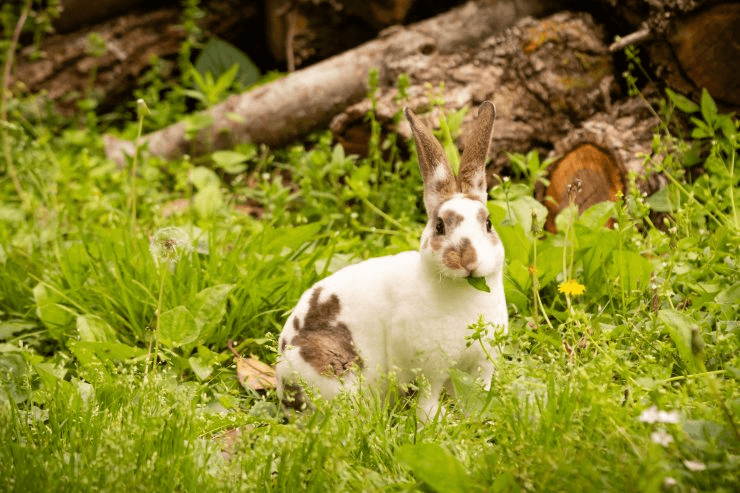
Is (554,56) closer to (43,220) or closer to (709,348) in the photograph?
(709,348)

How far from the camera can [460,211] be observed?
2.53 m

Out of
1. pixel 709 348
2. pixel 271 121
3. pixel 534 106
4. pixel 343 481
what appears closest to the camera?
pixel 343 481

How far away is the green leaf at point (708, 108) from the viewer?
3.72 meters

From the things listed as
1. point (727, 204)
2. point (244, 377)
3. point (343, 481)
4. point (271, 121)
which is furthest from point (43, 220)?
point (727, 204)

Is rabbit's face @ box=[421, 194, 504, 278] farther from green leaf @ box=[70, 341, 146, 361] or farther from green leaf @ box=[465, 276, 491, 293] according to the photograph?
green leaf @ box=[70, 341, 146, 361]

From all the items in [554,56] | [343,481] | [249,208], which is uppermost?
[554,56]

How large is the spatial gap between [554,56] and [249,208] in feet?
5.97

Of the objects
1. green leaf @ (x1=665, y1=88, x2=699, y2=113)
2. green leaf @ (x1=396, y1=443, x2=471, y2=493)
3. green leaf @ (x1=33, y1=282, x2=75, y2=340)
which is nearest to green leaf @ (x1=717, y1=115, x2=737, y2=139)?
green leaf @ (x1=665, y1=88, x2=699, y2=113)

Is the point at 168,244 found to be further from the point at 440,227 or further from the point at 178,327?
the point at 440,227

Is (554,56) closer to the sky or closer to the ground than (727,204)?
closer to the sky

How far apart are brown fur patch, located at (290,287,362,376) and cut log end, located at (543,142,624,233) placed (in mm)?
1491

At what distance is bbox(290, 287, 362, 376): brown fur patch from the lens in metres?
2.64

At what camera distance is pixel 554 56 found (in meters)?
4.31

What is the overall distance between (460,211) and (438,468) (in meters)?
0.78
